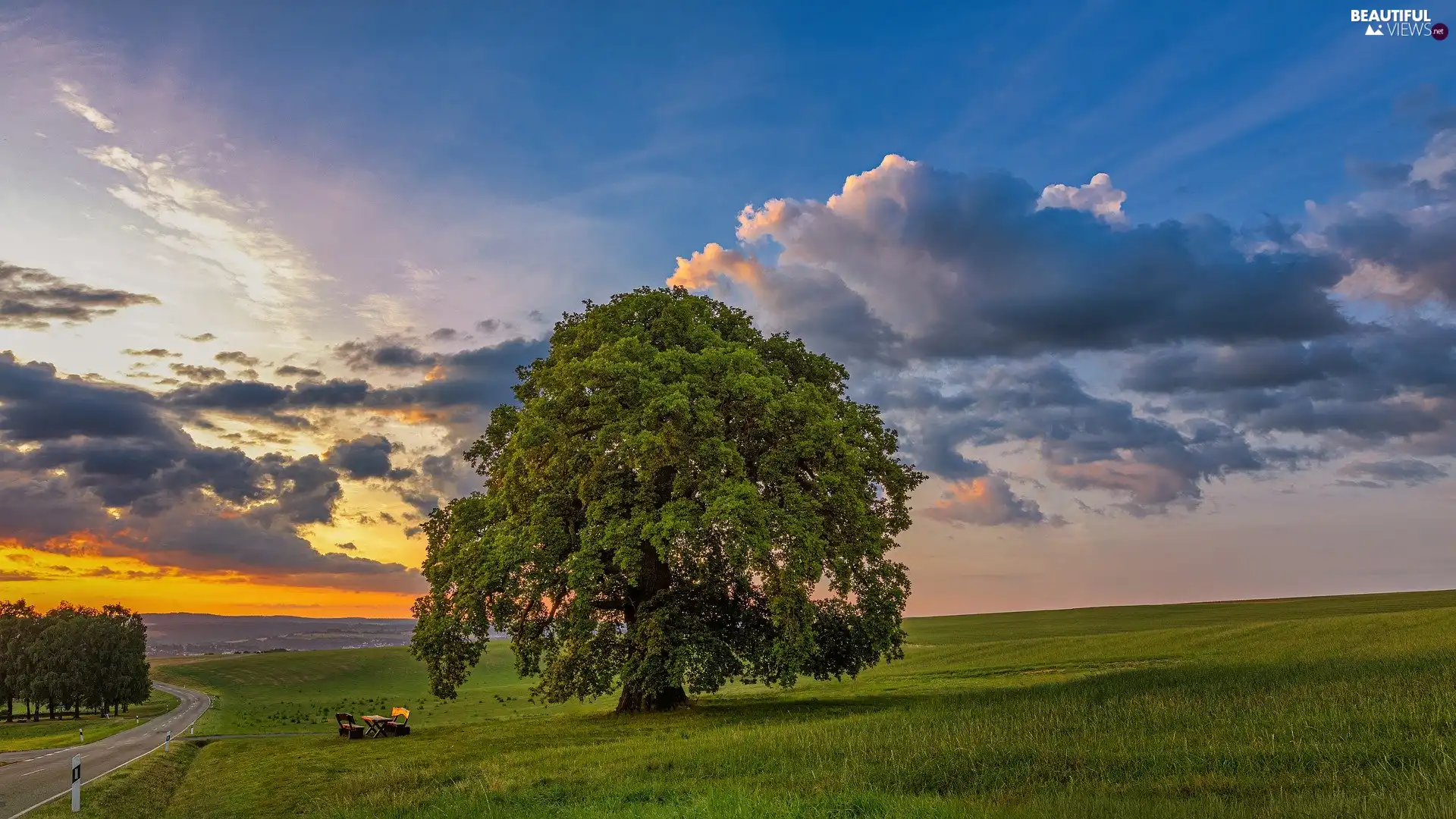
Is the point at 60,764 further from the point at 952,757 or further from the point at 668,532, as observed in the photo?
the point at 952,757

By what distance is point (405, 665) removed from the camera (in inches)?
5207

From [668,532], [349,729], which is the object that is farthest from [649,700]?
[349,729]

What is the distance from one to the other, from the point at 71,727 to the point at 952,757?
89.0 meters

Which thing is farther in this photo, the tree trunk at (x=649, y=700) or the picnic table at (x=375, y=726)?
the picnic table at (x=375, y=726)

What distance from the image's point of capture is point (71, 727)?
77.4 metres

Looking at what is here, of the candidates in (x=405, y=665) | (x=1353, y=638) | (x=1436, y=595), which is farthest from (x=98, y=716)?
(x=1436, y=595)

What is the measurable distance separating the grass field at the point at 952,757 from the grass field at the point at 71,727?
90.2 feet

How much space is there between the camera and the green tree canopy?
3014 cm

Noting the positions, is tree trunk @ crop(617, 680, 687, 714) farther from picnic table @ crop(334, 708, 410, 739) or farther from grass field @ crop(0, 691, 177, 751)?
grass field @ crop(0, 691, 177, 751)

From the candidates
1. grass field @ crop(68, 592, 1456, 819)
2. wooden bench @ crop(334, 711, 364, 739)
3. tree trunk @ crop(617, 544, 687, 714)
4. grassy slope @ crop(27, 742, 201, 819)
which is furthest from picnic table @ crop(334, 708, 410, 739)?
tree trunk @ crop(617, 544, 687, 714)

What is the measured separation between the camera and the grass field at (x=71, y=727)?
5612cm

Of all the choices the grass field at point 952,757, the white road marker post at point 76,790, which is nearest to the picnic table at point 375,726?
the grass field at point 952,757

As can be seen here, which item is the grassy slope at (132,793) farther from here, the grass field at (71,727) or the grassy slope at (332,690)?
the grass field at (71,727)

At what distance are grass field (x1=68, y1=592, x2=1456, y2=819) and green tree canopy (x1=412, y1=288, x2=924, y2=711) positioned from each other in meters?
2.46
